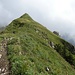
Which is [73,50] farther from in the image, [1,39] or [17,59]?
[17,59]

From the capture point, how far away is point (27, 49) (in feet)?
132

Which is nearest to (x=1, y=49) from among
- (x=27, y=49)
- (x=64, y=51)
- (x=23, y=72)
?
(x=27, y=49)

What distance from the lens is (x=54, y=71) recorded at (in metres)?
36.2

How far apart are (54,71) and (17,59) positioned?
27.1ft

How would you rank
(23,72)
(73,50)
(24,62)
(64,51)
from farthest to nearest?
(73,50) → (64,51) → (24,62) → (23,72)

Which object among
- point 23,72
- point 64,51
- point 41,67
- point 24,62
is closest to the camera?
point 23,72

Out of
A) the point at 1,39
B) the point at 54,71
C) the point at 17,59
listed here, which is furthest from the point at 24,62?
the point at 1,39

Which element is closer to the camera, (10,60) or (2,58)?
(10,60)

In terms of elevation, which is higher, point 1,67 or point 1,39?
point 1,39

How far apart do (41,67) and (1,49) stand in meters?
9.91

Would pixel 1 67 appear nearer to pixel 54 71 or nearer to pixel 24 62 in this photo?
pixel 24 62

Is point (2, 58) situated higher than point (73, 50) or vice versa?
point (73, 50)

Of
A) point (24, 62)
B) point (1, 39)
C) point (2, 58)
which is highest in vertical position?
point (1, 39)

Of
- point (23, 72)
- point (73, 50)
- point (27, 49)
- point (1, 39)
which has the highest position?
point (73, 50)
